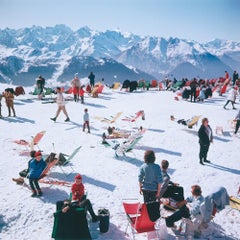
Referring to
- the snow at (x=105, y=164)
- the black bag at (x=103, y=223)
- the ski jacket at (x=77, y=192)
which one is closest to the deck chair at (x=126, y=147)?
the snow at (x=105, y=164)

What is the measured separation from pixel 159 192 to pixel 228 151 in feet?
19.0

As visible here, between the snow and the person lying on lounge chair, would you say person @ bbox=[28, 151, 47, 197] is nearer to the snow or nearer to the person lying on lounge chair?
the snow

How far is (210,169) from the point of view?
31.2 ft

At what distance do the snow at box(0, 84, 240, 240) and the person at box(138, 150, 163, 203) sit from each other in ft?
2.69

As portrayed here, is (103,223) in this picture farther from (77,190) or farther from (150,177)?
(150,177)

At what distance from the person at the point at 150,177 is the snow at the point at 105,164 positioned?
2.69 feet

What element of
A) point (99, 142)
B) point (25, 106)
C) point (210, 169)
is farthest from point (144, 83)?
point (210, 169)

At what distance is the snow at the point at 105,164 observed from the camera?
647 centimetres

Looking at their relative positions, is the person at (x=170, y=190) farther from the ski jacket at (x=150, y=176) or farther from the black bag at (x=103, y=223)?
the black bag at (x=103, y=223)

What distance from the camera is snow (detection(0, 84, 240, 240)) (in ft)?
21.2

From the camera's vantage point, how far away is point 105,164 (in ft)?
32.0

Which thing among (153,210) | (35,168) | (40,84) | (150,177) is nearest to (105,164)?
(35,168)

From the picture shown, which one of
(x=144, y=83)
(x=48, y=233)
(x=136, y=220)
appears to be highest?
(x=144, y=83)

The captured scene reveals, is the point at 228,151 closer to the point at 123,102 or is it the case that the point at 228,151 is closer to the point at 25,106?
the point at 123,102
